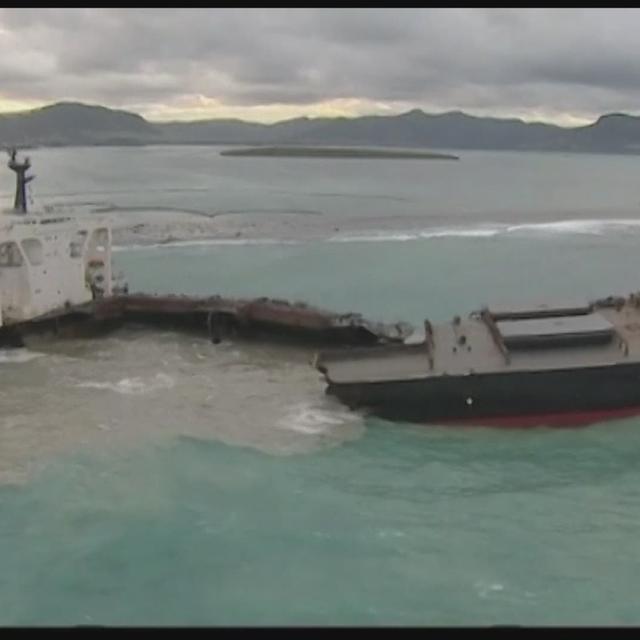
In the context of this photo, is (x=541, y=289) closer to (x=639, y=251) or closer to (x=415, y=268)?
(x=415, y=268)

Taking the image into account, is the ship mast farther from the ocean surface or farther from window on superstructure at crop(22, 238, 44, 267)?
the ocean surface

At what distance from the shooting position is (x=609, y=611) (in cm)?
1266

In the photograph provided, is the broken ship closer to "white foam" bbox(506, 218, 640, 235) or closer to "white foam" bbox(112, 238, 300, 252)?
"white foam" bbox(112, 238, 300, 252)

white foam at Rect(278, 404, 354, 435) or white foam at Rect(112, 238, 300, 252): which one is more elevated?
white foam at Rect(112, 238, 300, 252)

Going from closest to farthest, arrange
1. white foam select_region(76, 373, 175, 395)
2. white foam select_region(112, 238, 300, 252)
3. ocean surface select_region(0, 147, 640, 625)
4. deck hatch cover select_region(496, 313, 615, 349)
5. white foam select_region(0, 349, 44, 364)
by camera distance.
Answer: ocean surface select_region(0, 147, 640, 625)
deck hatch cover select_region(496, 313, 615, 349)
white foam select_region(76, 373, 175, 395)
white foam select_region(0, 349, 44, 364)
white foam select_region(112, 238, 300, 252)

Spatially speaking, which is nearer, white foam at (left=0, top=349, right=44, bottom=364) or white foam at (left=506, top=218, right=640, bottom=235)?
white foam at (left=0, top=349, right=44, bottom=364)

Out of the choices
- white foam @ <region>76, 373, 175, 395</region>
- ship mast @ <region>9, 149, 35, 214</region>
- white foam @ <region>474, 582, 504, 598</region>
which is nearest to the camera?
white foam @ <region>474, 582, 504, 598</region>

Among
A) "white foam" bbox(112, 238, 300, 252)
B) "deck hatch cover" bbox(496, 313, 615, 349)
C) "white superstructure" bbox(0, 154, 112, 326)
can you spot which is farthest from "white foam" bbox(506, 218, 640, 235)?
"deck hatch cover" bbox(496, 313, 615, 349)

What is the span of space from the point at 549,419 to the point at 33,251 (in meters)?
17.0

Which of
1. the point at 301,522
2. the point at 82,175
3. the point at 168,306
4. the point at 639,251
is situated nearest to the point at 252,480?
the point at 301,522

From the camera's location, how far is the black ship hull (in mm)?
20438

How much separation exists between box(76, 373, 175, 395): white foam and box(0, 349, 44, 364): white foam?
321 cm

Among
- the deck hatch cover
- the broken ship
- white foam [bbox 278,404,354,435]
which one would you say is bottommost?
white foam [bbox 278,404,354,435]

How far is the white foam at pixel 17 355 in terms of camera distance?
83.5ft
